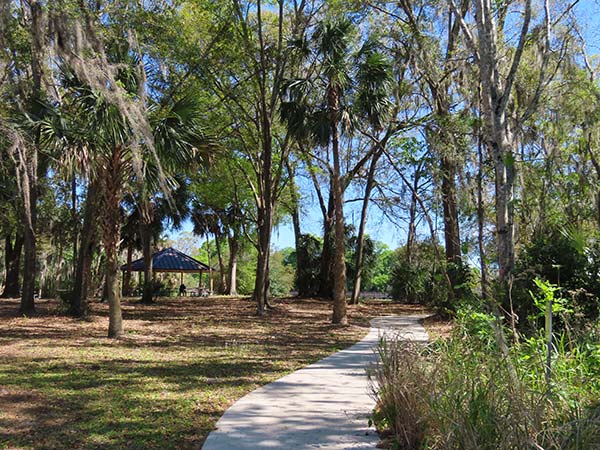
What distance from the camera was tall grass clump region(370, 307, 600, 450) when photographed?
2816 millimetres

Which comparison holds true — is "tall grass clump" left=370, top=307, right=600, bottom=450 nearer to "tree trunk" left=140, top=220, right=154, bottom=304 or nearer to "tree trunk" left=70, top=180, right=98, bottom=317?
"tree trunk" left=70, top=180, right=98, bottom=317

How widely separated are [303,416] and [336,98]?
1024 centimetres

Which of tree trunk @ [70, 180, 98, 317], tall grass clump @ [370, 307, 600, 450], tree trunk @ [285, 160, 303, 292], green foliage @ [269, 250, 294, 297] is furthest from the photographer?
green foliage @ [269, 250, 294, 297]

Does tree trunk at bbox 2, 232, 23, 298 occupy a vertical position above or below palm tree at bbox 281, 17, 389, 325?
below

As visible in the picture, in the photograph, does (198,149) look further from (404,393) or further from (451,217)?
(451,217)

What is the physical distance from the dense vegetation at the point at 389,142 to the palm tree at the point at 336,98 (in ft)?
0.19

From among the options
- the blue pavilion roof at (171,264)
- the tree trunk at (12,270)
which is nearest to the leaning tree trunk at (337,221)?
the blue pavilion roof at (171,264)

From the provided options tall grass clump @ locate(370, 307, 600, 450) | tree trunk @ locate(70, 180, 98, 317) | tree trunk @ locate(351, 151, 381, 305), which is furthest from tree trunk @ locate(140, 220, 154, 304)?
tall grass clump @ locate(370, 307, 600, 450)

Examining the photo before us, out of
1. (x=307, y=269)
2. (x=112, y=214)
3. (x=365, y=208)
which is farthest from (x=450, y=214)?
(x=307, y=269)

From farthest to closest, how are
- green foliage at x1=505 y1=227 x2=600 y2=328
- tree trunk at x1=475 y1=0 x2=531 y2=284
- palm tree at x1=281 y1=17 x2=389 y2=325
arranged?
palm tree at x1=281 y1=17 x2=389 y2=325, tree trunk at x1=475 y1=0 x2=531 y2=284, green foliage at x1=505 y1=227 x2=600 y2=328

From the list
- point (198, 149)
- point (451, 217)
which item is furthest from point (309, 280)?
point (198, 149)

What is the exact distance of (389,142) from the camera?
2148 cm

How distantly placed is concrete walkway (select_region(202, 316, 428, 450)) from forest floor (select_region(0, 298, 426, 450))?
0.82ft

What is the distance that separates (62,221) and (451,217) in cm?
2192
